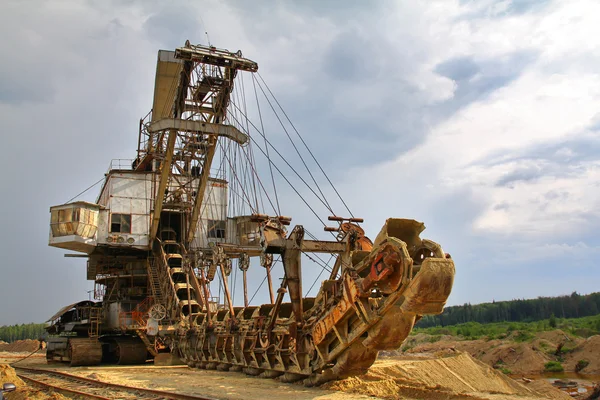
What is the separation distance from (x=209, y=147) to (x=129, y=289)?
9286 mm

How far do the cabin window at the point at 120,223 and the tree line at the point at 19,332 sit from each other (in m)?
90.8

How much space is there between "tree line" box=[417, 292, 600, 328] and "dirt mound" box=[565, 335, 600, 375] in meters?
55.1

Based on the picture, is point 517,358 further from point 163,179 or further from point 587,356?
point 163,179

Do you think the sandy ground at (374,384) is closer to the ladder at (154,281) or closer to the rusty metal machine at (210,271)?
the rusty metal machine at (210,271)

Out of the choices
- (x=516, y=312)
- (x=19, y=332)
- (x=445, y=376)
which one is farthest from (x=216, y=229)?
(x=19, y=332)

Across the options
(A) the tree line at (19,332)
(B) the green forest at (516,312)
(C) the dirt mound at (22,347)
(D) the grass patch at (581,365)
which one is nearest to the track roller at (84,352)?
(C) the dirt mound at (22,347)

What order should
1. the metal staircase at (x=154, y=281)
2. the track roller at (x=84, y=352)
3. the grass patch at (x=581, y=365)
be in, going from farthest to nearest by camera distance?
the grass patch at (x=581, y=365) < the metal staircase at (x=154, y=281) < the track roller at (x=84, y=352)

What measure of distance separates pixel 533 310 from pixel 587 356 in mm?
65915

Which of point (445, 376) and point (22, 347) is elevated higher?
point (445, 376)

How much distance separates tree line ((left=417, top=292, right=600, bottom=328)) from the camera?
296 feet

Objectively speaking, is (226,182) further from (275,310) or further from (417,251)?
(417,251)

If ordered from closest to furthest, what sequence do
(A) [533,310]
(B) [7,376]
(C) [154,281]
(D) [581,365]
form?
1. (B) [7,376]
2. (C) [154,281]
3. (D) [581,365]
4. (A) [533,310]

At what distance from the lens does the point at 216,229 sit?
26.7 metres

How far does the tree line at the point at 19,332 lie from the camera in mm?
103250
